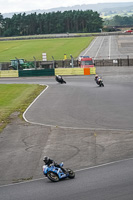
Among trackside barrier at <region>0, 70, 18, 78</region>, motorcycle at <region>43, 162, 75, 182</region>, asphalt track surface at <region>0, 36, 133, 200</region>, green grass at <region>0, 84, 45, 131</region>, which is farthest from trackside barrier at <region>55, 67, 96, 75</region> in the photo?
motorcycle at <region>43, 162, 75, 182</region>

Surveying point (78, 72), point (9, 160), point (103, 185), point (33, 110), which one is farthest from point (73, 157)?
point (78, 72)

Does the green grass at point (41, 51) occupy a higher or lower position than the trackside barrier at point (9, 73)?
higher

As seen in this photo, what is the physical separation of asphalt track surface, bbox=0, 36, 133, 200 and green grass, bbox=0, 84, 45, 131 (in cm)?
104

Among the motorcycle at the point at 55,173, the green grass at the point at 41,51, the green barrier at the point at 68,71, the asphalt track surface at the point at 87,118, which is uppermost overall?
the green grass at the point at 41,51

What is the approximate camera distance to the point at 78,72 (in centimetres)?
5919

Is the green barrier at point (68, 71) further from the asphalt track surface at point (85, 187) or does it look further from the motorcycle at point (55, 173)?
the motorcycle at point (55, 173)

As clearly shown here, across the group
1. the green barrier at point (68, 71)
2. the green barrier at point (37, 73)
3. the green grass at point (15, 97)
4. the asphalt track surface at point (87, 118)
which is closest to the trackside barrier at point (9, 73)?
the green barrier at point (37, 73)

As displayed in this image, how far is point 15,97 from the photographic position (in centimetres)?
4128

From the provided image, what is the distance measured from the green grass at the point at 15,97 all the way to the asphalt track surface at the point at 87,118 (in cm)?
104

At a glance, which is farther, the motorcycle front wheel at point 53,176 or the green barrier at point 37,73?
the green barrier at point 37,73

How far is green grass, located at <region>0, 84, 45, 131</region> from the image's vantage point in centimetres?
3216

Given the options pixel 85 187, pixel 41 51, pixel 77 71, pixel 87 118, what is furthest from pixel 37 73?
pixel 85 187

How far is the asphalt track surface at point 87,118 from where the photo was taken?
1435 centimetres

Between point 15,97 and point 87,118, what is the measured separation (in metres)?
14.6
